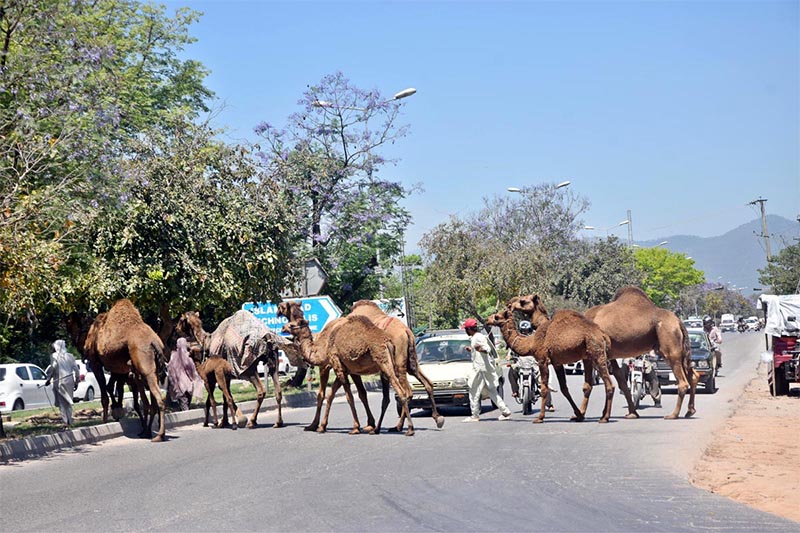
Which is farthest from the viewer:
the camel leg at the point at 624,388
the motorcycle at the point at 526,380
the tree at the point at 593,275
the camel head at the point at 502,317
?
the tree at the point at 593,275

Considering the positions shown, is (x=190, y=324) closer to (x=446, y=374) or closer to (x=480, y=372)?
(x=446, y=374)

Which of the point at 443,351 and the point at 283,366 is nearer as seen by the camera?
the point at 443,351

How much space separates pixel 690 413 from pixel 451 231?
29.8 m

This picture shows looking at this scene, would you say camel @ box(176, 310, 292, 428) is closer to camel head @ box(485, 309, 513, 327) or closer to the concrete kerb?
the concrete kerb

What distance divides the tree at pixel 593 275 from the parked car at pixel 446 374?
4279 cm

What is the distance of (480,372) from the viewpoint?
65.9 ft

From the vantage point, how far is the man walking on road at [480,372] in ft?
66.0

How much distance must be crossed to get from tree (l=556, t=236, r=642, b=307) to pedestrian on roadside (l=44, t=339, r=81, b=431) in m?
48.8

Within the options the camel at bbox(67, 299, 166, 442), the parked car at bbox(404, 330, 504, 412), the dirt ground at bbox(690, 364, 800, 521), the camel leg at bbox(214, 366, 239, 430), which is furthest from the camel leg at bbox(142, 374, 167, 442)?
the dirt ground at bbox(690, 364, 800, 521)

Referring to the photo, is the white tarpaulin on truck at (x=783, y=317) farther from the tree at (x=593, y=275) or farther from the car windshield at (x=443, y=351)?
Result: the tree at (x=593, y=275)

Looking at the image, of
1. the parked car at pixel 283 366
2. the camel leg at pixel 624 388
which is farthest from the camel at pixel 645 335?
the parked car at pixel 283 366

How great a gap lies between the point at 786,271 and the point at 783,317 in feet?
223

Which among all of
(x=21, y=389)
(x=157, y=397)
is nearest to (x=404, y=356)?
(x=157, y=397)

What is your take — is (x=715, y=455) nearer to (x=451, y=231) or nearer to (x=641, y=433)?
(x=641, y=433)
